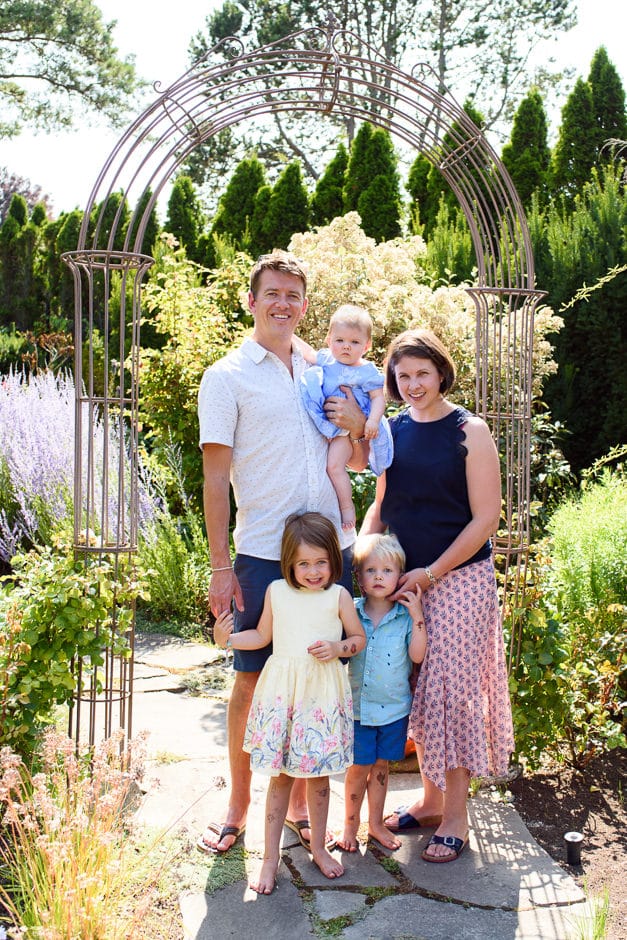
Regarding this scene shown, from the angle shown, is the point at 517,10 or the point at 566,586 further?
the point at 517,10

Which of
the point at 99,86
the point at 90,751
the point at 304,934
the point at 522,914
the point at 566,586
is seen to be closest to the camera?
the point at 304,934

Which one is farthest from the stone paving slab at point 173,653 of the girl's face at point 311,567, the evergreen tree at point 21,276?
the evergreen tree at point 21,276

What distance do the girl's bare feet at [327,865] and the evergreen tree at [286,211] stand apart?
7400 millimetres

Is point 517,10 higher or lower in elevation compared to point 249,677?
higher

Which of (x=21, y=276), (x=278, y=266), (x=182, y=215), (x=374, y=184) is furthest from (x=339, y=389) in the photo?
(x=21, y=276)

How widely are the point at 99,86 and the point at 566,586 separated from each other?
1104 centimetres

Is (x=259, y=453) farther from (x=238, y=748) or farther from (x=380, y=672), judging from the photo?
(x=238, y=748)

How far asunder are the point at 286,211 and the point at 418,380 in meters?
6.92

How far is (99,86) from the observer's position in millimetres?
12039

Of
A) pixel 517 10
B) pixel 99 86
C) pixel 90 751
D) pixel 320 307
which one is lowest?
pixel 90 751

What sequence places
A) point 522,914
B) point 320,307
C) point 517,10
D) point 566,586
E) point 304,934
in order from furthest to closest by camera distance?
1. point 517,10
2. point 320,307
3. point 566,586
4. point 522,914
5. point 304,934

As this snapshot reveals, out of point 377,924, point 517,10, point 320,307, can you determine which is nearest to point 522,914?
point 377,924

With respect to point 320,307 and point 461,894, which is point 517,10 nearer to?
point 320,307

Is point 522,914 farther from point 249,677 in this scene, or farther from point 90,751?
point 90,751
